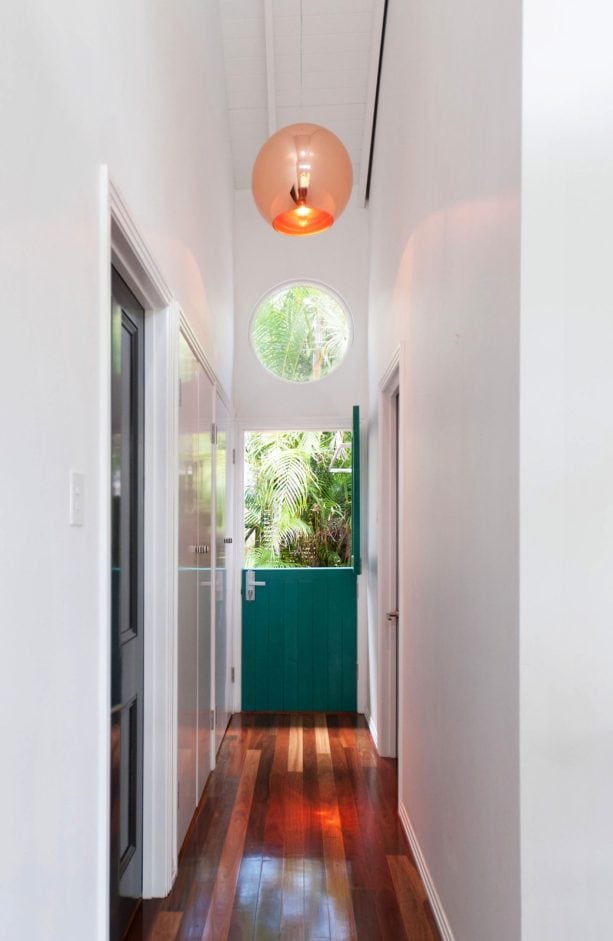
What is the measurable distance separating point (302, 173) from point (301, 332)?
2.31 m

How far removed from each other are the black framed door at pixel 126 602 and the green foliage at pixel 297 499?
7.80ft

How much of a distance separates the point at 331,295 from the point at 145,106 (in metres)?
2.84

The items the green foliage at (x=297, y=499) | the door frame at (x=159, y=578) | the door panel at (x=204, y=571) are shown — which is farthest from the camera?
the green foliage at (x=297, y=499)

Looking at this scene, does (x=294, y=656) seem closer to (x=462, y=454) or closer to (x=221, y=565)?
(x=221, y=565)

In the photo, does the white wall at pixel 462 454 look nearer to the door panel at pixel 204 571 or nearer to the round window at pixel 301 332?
the door panel at pixel 204 571

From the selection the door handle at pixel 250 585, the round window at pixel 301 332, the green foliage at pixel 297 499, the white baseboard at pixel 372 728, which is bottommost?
the white baseboard at pixel 372 728

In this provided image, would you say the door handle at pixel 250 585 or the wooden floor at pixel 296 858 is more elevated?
the door handle at pixel 250 585

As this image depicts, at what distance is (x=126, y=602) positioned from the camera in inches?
81.3
